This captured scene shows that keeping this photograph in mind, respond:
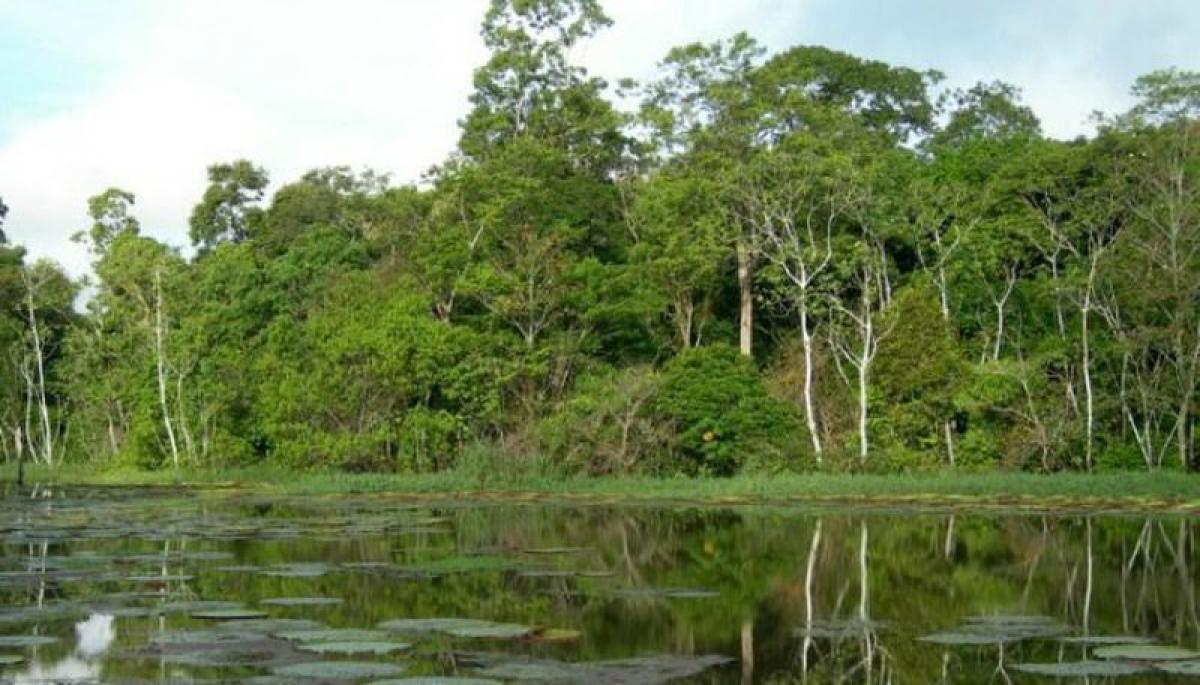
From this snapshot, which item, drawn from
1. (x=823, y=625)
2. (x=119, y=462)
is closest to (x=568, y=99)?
(x=119, y=462)

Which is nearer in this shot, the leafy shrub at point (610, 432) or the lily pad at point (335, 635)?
the lily pad at point (335, 635)

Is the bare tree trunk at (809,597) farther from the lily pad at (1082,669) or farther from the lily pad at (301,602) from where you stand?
the lily pad at (301,602)

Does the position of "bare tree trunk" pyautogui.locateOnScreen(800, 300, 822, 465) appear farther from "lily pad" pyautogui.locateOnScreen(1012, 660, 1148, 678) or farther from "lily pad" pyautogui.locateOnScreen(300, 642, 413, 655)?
"lily pad" pyautogui.locateOnScreen(300, 642, 413, 655)

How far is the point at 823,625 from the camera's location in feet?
47.0

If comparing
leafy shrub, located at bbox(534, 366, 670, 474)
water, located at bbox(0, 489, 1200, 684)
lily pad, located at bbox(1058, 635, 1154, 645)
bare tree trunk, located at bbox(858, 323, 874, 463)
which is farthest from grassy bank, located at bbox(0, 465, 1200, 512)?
lily pad, located at bbox(1058, 635, 1154, 645)

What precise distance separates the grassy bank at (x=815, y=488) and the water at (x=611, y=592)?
8.86 feet

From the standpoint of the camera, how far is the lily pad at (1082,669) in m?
11.3

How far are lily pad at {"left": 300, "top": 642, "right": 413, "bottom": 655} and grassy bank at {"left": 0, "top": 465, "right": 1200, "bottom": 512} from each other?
2099 centimetres

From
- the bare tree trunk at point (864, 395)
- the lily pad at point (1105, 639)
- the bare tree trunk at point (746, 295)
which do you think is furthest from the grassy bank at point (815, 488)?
the lily pad at point (1105, 639)

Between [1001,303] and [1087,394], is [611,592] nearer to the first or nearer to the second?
[1087,394]

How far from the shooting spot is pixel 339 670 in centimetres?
1138

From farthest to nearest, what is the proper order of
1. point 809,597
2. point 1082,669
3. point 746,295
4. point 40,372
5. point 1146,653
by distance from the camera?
point 40,372
point 746,295
point 809,597
point 1146,653
point 1082,669

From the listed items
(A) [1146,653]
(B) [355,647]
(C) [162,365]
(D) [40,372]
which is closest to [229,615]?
(B) [355,647]

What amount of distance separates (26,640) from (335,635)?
9.79ft
